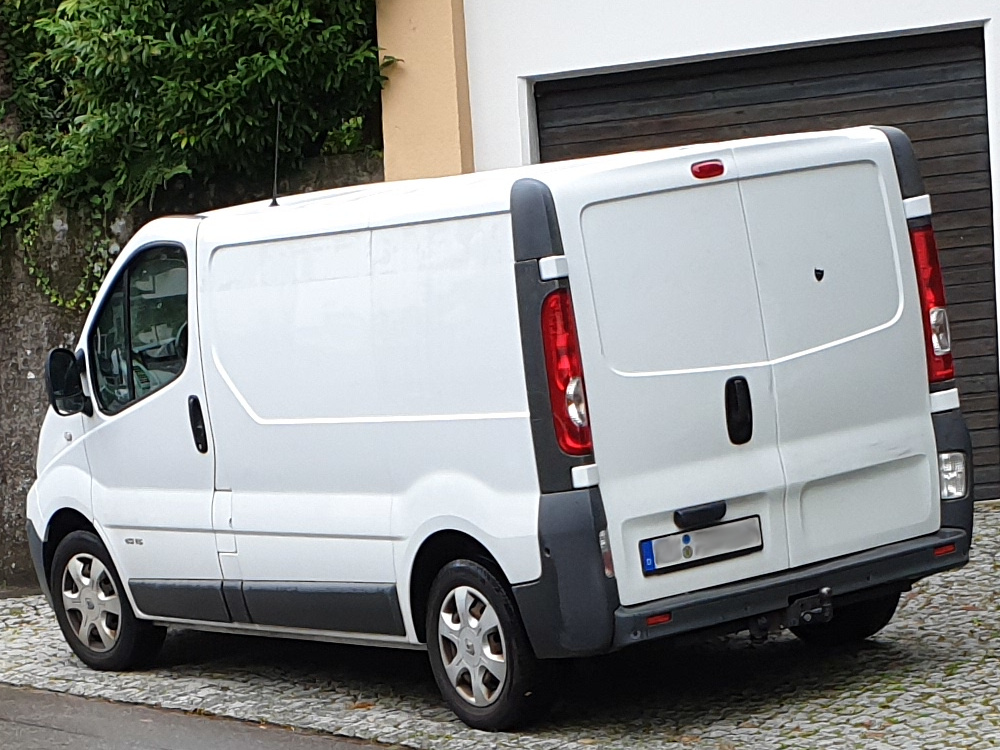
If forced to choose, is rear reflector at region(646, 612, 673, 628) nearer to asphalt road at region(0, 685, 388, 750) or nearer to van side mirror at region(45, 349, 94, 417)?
asphalt road at region(0, 685, 388, 750)

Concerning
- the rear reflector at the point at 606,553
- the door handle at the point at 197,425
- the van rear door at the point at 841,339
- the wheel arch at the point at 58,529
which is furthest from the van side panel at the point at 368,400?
the wheel arch at the point at 58,529

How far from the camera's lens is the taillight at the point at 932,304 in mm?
7227

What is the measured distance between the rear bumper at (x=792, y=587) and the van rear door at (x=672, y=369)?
0.06m

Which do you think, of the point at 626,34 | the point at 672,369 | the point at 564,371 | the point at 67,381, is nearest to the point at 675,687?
the point at 672,369

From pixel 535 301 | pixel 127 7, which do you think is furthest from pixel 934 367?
→ pixel 127 7

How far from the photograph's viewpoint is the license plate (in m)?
6.65

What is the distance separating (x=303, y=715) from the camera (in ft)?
25.3

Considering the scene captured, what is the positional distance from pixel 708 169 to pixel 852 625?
7.65 ft

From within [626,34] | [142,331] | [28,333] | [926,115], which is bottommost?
[142,331]

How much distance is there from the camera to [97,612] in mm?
9156

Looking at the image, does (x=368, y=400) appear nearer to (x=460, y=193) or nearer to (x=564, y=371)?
(x=460, y=193)

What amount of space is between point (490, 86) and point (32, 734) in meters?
6.01

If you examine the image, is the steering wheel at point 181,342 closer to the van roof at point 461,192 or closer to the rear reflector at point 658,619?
the van roof at point 461,192

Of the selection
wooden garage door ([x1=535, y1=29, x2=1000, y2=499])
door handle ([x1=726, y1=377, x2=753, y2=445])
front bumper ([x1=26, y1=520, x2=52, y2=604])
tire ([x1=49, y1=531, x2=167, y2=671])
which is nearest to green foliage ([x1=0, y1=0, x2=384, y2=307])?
wooden garage door ([x1=535, y1=29, x2=1000, y2=499])
